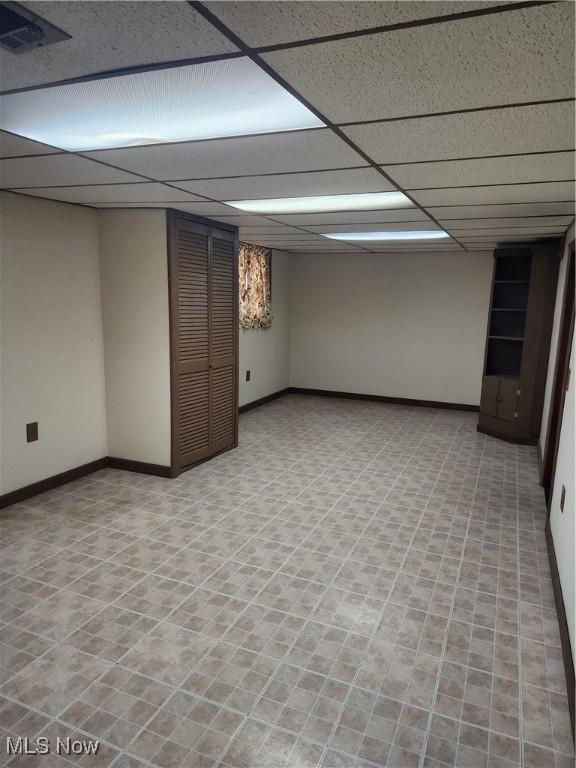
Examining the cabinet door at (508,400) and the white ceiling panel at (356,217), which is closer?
the white ceiling panel at (356,217)

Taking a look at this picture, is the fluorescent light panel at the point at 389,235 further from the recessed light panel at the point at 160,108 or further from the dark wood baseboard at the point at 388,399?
the recessed light panel at the point at 160,108

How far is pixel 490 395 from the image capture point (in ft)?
17.6

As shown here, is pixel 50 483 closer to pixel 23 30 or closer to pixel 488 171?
pixel 23 30

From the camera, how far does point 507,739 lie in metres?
1.71

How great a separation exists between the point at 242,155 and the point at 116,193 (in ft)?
4.50

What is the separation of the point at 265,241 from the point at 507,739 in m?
4.90

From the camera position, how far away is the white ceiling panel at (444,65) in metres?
1.01

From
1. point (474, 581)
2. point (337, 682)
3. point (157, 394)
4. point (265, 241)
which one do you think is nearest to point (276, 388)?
point (265, 241)

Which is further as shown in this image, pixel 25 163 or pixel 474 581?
pixel 474 581

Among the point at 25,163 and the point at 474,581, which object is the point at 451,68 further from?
the point at 474,581

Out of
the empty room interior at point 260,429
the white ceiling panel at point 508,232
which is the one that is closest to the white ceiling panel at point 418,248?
the empty room interior at point 260,429

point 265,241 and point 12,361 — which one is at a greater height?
point 265,241

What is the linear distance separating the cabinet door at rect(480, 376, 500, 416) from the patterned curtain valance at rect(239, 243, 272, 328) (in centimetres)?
287

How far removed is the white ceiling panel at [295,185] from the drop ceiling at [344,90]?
0.01 m
